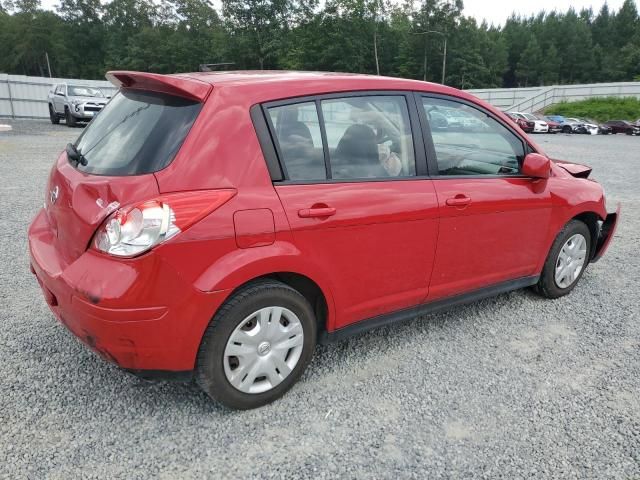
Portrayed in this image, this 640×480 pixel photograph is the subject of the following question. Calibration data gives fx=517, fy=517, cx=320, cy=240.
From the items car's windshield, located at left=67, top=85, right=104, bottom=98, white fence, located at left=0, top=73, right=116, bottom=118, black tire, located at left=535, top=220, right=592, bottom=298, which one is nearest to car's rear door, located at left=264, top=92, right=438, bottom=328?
black tire, located at left=535, top=220, right=592, bottom=298

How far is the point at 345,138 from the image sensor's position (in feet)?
9.51

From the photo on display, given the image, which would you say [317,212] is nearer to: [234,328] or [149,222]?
[234,328]

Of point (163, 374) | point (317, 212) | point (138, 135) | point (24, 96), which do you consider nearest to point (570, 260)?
point (317, 212)

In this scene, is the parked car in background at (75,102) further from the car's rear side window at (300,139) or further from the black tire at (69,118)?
the car's rear side window at (300,139)

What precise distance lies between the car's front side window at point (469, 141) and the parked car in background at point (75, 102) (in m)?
18.3

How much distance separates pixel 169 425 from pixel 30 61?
105 meters

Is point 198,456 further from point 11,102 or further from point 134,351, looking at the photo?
point 11,102

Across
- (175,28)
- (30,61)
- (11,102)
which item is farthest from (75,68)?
(11,102)

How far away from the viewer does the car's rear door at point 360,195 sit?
104 inches

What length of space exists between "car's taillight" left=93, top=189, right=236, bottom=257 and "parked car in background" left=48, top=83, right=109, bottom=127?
18.7m

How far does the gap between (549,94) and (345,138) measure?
51511 millimetres

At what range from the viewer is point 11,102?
23812mm

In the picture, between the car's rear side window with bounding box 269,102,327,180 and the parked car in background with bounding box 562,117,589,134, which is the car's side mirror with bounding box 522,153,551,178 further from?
the parked car in background with bounding box 562,117,589,134

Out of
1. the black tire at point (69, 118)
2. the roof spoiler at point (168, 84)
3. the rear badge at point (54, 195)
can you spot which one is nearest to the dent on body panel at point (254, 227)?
the roof spoiler at point (168, 84)
